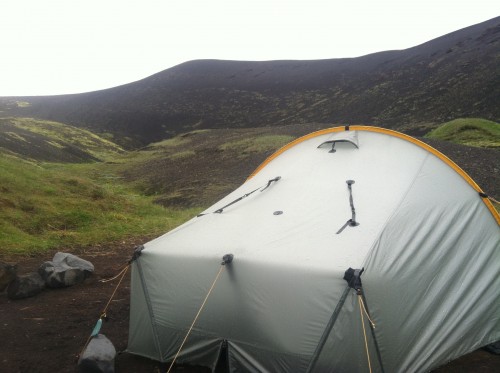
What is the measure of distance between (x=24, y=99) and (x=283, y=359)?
127 meters

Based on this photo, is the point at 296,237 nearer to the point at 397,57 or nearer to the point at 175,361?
the point at 175,361

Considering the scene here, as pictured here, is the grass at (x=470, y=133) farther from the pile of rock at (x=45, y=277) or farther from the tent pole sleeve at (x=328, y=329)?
the tent pole sleeve at (x=328, y=329)

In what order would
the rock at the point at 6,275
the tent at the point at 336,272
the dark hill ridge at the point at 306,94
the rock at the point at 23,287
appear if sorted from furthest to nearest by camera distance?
1. the dark hill ridge at the point at 306,94
2. the rock at the point at 6,275
3. the rock at the point at 23,287
4. the tent at the point at 336,272

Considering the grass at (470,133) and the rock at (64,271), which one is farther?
the grass at (470,133)

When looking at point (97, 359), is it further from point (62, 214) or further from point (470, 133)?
point (470, 133)

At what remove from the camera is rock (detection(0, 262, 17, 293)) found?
29.2 ft

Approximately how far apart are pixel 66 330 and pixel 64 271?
6.85 ft

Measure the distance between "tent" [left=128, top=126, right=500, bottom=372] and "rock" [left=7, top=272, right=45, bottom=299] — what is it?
10.4 ft

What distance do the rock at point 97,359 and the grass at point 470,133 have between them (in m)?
27.1

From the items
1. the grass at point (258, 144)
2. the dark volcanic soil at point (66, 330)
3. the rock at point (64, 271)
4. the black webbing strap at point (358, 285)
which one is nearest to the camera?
the black webbing strap at point (358, 285)

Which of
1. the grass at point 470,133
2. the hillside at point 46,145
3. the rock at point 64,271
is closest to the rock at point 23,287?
the rock at point 64,271

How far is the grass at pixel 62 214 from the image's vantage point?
1280 cm

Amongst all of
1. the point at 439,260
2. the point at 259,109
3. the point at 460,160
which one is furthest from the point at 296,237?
the point at 259,109

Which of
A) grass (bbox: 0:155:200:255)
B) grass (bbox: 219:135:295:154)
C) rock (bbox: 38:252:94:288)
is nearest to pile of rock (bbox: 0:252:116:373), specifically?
rock (bbox: 38:252:94:288)
